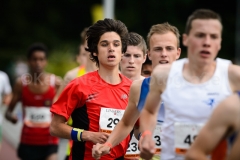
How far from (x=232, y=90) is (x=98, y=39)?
2325 mm

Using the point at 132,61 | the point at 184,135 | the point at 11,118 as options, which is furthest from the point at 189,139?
the point at 11,118

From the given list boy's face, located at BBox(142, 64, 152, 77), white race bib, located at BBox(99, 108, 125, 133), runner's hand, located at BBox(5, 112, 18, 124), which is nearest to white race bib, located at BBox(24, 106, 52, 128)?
runner's hand, located at BBox(5, 112, 18, 124)

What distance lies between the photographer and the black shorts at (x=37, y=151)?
404 inches

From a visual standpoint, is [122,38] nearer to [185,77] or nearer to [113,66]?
[113,66]

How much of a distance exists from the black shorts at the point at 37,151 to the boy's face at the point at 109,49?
3.90 metres

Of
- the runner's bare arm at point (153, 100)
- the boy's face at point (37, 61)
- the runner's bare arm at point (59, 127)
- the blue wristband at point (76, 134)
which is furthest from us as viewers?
the boy's face at point (37, 61)

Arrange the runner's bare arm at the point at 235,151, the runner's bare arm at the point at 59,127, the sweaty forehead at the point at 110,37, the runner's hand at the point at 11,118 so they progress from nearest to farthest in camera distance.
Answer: the runner's bare arm at the point at 235,151 < the runner's bare arm at the point at 59,127 < the sweaty forehead at the point at 110,37 < the runner's hand at the point at 11,118

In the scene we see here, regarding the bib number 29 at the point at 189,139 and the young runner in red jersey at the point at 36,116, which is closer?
the bib number 29 at the point at 189,139

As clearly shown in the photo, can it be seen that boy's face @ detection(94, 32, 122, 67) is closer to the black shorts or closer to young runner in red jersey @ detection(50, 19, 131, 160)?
young runner in red jersey @ detection(50, 19, 131, 160)

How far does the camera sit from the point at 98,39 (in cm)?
680

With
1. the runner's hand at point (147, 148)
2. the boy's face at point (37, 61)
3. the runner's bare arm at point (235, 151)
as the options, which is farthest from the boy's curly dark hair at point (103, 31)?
the boy's face at point (37, 61)

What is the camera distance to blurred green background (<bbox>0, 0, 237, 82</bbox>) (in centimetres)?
3381

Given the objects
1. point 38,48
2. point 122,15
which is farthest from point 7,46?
point 38,48

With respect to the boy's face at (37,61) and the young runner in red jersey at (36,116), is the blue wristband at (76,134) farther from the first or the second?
the boy's face at (37,61)
